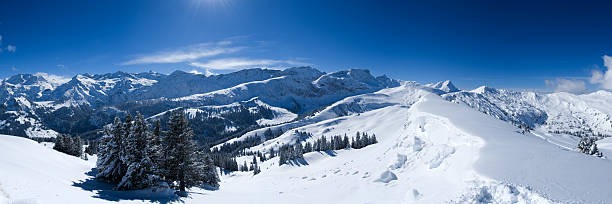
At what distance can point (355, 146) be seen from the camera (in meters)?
120

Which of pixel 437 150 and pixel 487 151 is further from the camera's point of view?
pixel 437 150

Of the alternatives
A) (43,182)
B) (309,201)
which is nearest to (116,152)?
(43,182)

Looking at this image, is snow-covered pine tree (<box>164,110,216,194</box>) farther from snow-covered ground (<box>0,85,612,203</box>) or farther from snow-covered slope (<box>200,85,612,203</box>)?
snow-covered slope (<box>200,85,612,203</box>)

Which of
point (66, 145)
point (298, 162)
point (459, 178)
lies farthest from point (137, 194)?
point (298, 162)

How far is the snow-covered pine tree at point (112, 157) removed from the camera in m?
29.1

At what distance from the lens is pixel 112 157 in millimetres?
30078

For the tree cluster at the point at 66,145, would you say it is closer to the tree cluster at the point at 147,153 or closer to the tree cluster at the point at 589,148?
the tree cluster at the point at 147,153

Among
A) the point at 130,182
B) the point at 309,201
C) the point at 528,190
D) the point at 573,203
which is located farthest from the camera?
the point at 309,201

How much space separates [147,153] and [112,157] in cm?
635

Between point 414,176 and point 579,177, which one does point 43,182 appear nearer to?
point 414,176

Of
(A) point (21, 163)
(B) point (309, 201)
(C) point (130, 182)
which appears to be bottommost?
(B) point (309, 201)

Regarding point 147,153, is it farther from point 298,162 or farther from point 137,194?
point 298,162

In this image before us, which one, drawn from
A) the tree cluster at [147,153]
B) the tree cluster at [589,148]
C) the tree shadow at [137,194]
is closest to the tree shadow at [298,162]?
the tree cluster at [147,153]

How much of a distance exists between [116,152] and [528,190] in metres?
35.9
